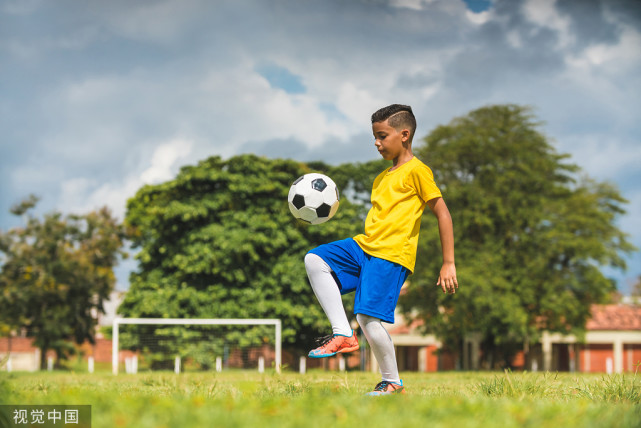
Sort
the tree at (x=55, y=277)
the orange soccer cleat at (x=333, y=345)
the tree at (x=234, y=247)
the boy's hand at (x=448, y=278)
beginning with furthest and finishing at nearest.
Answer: the tree at (x=55, y=277), the tree at (x=234, y=247), the boy's hand at (x=448, y=278), the orange soccer cleat at (x=333, y=345)

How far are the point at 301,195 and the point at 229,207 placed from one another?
→ 2379 centimetres

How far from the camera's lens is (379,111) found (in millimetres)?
5332

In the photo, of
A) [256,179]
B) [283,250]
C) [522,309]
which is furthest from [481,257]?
[256,179]

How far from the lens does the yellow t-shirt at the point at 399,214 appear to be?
196 inches

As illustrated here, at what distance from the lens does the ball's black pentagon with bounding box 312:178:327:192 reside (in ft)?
19.7

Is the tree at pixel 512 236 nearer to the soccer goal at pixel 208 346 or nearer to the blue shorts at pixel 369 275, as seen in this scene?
the soccer goal at pixel 208 346

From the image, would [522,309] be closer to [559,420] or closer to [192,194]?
[192,194]

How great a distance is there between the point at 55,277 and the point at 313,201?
106 ft

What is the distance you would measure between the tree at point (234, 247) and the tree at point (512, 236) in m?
5.05

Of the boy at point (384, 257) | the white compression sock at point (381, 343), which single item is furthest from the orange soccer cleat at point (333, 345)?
the white compression sock at point (381, 343)

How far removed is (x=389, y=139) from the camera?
5.25 m

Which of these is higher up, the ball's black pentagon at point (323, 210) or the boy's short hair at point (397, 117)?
the boy's short hair at point (397, 117)

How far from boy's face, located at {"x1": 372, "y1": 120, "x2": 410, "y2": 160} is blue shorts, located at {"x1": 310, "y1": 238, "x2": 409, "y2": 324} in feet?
2.78

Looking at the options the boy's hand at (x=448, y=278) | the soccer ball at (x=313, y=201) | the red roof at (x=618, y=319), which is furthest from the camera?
the red roof at (x=618, y=319)
